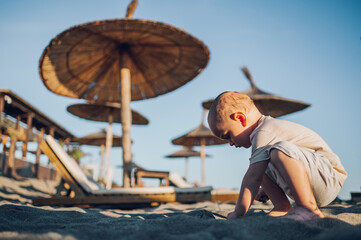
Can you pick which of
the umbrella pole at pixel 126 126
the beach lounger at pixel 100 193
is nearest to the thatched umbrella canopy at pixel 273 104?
the umbrella pole at pixel 126 126

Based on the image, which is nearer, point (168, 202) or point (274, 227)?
point (274, 227)

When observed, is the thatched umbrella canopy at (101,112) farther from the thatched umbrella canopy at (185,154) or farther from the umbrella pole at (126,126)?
the thatched umbrella canopy at (185,154)

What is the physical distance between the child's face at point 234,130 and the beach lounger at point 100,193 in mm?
2604

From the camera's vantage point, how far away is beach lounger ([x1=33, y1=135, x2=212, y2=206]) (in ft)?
12.3

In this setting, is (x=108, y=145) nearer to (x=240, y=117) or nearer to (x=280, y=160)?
(x=240, y=117)

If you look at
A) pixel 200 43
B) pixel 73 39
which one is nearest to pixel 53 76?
pixel 73 39

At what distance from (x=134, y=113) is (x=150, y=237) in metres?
9.00

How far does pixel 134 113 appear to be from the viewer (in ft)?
32.1

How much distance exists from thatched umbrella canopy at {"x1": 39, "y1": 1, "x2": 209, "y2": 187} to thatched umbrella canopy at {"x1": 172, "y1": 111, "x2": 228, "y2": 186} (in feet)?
14.0

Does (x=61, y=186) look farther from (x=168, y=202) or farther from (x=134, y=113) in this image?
(x=134, y=113)

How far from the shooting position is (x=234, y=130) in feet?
5.20

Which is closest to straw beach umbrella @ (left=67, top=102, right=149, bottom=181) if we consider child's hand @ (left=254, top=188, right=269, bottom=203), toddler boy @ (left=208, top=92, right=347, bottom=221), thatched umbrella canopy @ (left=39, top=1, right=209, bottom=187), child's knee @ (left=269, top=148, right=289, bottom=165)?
thatched umbrella canopy @ (left=39, top=1, right=209, bottom=187)

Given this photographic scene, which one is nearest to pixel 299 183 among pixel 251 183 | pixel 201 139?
pixel 251 183

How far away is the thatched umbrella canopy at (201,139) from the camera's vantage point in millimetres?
10330
